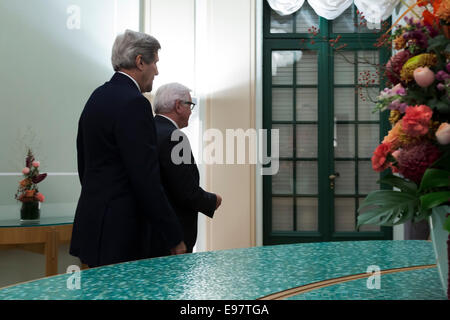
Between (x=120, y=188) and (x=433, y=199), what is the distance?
4.16ft

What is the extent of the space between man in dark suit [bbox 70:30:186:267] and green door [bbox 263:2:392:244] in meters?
3.81

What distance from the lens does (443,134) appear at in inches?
37.0

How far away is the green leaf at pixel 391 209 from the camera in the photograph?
0.98 m

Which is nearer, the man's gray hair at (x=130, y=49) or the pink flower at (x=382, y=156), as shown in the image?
the pink flower at (x=382, y=156)

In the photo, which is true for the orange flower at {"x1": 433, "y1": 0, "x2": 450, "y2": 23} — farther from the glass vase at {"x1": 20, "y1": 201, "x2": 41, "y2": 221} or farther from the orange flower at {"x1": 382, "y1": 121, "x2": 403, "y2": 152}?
the glass vase at {"x1": 20, "y1": 201, "x2": 41, "y2": 221}

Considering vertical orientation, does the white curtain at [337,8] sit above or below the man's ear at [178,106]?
above

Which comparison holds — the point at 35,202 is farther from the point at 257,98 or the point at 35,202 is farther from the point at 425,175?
the point at 425,175

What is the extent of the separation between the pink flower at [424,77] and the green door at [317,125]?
4709mm

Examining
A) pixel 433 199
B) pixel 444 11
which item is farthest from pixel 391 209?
pixel 444 11

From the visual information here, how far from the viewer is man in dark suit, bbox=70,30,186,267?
191cm

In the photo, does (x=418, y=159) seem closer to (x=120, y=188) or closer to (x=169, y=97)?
(x=120, y=188)

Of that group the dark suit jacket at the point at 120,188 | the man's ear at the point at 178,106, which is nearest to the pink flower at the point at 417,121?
the dark suit jacket at the point at 120,188

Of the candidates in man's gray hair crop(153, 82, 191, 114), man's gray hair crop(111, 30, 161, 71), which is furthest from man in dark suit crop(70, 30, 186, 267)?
man's gray hair crop(153, 82, 191, 114)

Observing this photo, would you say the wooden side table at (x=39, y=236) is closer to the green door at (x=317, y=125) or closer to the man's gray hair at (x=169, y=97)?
the man's gray hair at (x=169, y=97)
